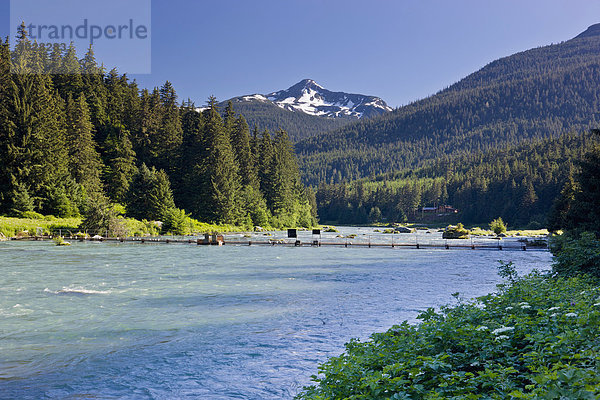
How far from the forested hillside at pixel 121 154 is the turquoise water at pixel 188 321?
35644 millimetres

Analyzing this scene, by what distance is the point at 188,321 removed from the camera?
1471 cm

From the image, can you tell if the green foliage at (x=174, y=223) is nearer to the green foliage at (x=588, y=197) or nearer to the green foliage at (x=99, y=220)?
the green foliage at (x=99, y=220)

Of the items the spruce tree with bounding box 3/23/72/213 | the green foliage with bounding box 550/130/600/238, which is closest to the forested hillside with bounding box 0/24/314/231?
the spruce tree with bounding box 3/23/72/213

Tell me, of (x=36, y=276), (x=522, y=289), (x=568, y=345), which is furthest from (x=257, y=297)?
(x=568, y=345)

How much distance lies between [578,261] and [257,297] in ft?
41.6

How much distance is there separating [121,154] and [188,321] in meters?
68.8

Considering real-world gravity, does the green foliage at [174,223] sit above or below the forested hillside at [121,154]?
below

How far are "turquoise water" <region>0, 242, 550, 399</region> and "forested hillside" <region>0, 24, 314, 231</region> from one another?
35.6m

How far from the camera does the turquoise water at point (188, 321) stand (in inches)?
380

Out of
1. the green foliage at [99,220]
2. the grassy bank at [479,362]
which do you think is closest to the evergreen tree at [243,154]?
the green foliage at [99,220]

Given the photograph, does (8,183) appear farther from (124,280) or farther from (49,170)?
(124,280)

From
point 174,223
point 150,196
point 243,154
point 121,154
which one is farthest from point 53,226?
point 243,154

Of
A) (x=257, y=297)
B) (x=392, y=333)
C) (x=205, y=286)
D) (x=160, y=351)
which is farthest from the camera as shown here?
(x=205, y=286)

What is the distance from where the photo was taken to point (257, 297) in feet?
62.7
